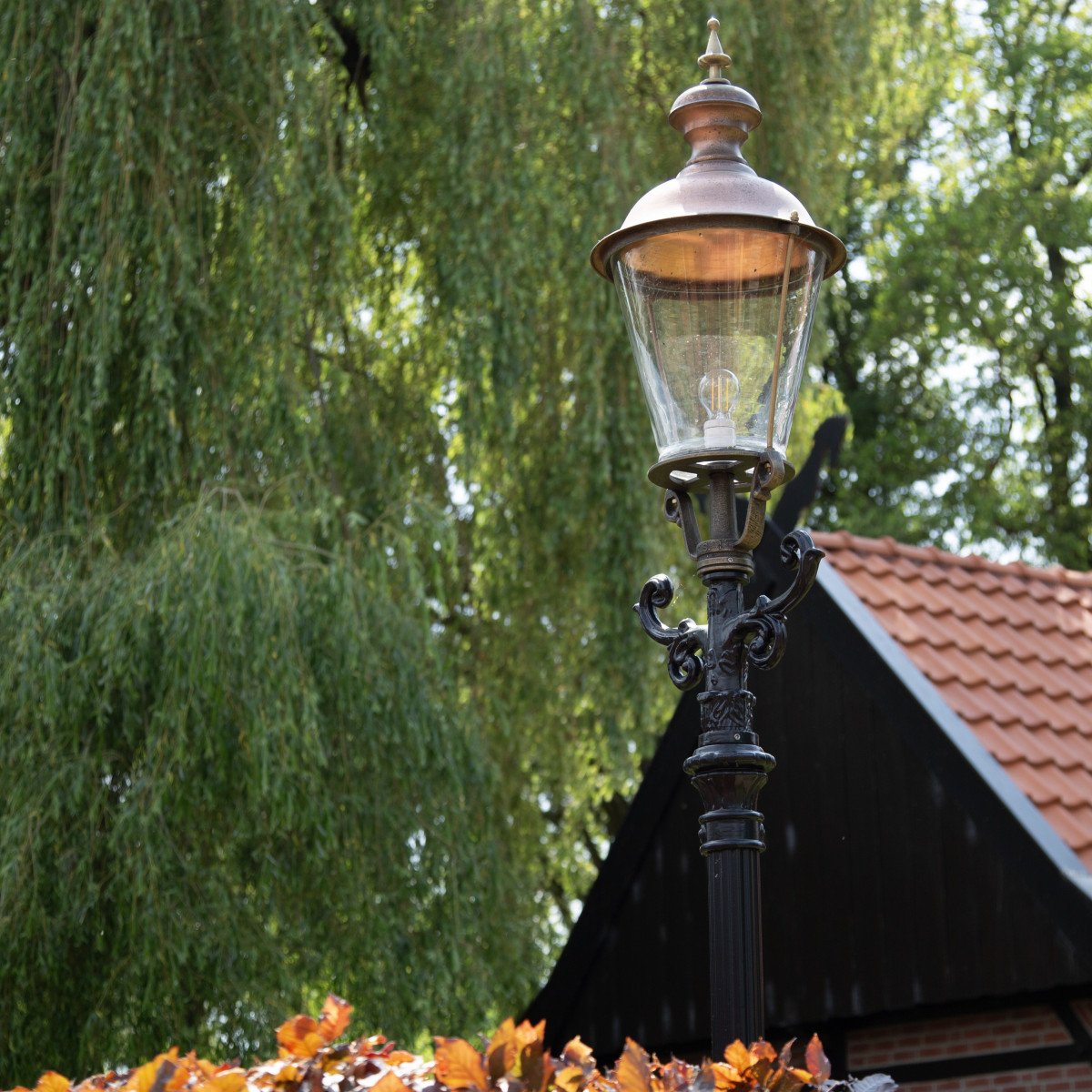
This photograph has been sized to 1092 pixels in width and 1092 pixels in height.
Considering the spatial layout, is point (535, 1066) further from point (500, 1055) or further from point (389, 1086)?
point (389, 1086)

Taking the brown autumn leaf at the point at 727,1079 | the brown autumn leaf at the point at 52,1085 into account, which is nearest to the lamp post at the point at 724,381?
the brown autumn leaf at the point at 727,1079

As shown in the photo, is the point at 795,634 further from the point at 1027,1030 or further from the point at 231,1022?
the point at 231,1022

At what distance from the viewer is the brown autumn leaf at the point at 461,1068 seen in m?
2.83

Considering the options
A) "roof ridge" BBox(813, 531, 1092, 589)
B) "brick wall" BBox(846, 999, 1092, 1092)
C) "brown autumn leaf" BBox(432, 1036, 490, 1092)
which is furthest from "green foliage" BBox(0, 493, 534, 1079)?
"brown autumn leaf" BBox(432, 1036, 490, 1092)

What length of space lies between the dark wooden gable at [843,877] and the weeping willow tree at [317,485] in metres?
0.75

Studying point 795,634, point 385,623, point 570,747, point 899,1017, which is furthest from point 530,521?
point 899,1017

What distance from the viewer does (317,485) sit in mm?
9094

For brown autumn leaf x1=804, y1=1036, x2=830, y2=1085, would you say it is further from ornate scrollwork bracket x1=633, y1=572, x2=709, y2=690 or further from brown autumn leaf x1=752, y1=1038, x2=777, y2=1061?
ornate scrollwork bracket x1=633, y1=572, x2=709, y2=690

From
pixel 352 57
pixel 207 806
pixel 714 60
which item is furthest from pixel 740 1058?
pixel 352 57

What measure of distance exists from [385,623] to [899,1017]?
3.12m

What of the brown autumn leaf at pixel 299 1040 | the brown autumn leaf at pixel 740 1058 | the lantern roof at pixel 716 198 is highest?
the lantern roof at pixel 716 198

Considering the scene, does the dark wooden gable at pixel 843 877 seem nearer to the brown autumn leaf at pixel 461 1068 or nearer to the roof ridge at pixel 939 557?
the roof ridge at pixel 939 557

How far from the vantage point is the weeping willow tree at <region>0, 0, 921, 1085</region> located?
7.81m

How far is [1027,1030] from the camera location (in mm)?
6902
